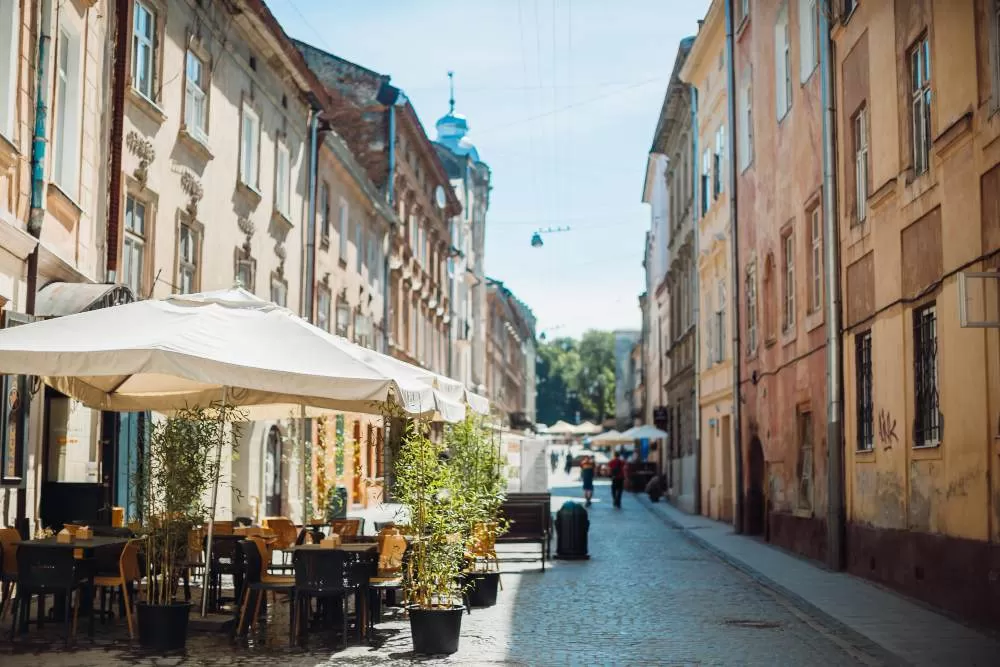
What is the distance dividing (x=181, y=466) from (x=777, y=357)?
1440 centimetres

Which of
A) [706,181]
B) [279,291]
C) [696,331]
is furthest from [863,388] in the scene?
[696,331]

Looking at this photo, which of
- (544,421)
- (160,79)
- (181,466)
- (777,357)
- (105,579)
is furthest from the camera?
(544,421)

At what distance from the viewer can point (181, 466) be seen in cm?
1023

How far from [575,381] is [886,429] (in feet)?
405

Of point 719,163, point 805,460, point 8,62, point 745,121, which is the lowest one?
point 805,460

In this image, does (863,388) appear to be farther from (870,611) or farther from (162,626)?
(162,626)

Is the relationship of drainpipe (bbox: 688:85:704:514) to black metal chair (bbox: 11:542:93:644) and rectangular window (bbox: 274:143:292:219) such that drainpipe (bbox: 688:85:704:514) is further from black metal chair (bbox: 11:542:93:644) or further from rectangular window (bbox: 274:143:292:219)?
black metal chair (bbox: 11:542:93:644)

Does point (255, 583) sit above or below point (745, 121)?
below

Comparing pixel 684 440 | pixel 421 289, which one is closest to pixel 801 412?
pixel 684 440

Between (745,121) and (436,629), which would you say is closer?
(436,629)

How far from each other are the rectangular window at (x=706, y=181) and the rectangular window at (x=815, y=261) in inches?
458

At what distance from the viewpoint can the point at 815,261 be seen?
20.0 meters

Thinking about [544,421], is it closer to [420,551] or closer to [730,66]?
[730,66]

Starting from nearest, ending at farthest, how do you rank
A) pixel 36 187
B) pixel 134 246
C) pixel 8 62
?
pixel 8 62, pixel 36 187, pixel 134 246
